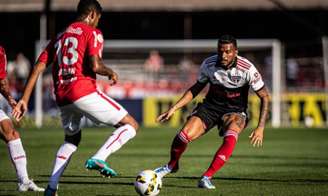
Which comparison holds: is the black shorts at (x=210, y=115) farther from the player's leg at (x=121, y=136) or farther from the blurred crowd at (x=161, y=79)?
the blurred crowd at (x=161, y=79)

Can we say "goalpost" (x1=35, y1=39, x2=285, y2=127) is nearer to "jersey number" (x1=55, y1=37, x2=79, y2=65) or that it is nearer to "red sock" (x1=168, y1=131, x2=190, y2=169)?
"red sock" (x1=168, y1=131, x2=190, y2=169)

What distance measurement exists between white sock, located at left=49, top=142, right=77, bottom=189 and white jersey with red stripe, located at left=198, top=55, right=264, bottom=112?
9.85 ft

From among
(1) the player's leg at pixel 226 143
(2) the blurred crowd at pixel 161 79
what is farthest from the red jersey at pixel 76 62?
(2) the blurred crowd at pixel 161 79

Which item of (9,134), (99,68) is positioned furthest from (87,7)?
(9,134)

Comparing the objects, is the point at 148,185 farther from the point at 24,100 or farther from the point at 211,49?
the point at 211,49

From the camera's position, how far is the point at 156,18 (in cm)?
4097

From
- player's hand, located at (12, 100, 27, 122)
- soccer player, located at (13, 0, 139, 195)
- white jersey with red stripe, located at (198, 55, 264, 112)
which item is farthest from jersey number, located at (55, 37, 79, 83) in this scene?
white jersey with red stripe, located at (198, 55, 264, 112)

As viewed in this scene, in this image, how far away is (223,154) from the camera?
11469 mm

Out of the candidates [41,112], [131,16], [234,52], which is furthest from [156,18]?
[234,52]

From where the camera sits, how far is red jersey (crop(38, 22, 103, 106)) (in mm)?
9320

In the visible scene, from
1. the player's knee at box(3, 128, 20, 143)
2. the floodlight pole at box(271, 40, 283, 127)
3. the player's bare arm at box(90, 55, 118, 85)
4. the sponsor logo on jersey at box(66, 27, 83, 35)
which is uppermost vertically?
the sponsor logo on jersey at box(66, 27, 83, 35)

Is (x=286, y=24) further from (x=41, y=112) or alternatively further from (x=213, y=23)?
(x=41, y=112)

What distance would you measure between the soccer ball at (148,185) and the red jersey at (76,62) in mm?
1343

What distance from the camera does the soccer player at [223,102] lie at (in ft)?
37.9
